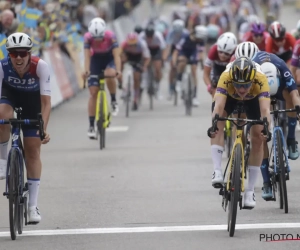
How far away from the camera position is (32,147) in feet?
36.6

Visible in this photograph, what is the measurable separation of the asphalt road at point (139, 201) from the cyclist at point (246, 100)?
507 mm

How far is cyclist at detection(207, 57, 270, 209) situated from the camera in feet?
35.7

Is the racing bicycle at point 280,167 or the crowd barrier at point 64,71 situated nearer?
the racing bicycle at point 280,167

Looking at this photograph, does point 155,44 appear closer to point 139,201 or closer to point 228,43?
point 228,43

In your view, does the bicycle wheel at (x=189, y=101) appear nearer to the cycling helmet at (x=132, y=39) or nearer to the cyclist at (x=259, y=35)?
the cycling helmet at (x=132, y=39)

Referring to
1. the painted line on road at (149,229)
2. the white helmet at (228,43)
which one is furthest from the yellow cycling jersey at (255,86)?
the white helmet at (228,43)

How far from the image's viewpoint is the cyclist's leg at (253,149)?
11430 mm

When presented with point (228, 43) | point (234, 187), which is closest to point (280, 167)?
point (234, 187)

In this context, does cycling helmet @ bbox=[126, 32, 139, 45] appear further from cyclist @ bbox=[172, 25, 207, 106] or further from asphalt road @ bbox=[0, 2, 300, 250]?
asphalt road @ bbox=[0, 2, 300, 250]

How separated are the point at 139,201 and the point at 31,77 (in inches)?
104

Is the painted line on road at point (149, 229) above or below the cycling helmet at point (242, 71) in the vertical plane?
below

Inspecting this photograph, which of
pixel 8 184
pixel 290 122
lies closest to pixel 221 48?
pixel 290 122

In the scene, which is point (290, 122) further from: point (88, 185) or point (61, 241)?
point (61, 241)

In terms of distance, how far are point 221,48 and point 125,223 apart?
4937 millimetres
